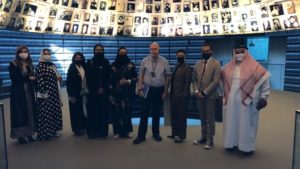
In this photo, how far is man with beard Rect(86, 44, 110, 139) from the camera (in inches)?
155

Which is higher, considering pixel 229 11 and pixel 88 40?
pixel 229 11

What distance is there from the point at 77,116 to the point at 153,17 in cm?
447

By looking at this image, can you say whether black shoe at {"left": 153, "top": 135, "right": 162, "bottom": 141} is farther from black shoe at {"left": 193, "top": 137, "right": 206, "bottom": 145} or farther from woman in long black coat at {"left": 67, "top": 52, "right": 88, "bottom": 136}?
woman in long black coat at {"left": 67, "top": 52, "right": 88, "bottom": 136}

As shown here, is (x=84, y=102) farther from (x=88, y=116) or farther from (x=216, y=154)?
(x=216, y=154)

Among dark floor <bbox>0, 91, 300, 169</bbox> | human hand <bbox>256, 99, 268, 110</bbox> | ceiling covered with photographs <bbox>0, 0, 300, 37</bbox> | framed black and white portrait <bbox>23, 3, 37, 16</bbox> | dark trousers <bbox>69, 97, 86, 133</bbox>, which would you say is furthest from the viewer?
ceiling covered with photographs <bbox>0, 0, 300, 37</bbox>

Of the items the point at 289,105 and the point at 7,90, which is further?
the point at 7,90

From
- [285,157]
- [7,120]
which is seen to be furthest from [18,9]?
[285,157]

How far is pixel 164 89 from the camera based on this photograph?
3879 millimetres

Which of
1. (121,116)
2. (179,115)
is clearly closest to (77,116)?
(121,116)

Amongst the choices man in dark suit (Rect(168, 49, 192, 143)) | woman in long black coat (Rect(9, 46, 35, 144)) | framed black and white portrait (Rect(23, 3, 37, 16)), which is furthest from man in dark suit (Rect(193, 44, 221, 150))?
framed black and white portrait (Rect(23, 3, 37, 16))

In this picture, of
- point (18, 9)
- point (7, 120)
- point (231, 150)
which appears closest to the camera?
point (231, 150)

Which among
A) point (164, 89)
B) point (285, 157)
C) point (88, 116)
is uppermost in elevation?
point (164, 89)

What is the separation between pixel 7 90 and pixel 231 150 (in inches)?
238

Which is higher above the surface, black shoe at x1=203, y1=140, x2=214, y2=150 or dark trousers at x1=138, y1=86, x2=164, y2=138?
dark trousers at x1=138, y1=86, x2=164, y2=138
